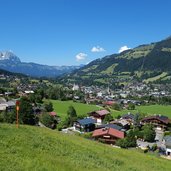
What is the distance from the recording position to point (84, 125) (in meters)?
90.8

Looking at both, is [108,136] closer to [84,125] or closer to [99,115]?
[84,125]

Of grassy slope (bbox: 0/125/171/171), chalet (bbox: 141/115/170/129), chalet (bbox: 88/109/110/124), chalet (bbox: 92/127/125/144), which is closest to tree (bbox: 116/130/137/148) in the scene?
chalet (bbox: 92/127/125/144)

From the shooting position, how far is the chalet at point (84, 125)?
90.6 meters

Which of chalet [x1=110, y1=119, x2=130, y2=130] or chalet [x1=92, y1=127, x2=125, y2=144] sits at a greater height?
chalet [x1=92, y1=127, x2=125, y2=144]

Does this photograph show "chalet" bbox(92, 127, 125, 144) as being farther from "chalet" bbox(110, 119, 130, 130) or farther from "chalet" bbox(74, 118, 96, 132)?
"chalet" bbox(110, 119, 130, 130)

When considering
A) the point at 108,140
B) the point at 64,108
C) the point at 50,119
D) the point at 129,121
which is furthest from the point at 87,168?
the point at 64,108

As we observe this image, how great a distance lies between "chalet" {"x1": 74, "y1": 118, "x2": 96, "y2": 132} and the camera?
90.6 metres

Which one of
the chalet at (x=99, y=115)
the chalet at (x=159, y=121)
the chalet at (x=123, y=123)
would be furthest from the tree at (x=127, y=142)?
the chalet at (x=99, y=115)

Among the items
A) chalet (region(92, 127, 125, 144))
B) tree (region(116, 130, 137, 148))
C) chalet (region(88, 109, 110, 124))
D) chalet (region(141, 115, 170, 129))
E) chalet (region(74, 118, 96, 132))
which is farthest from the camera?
chalet (region(88, 109, 110, 124))

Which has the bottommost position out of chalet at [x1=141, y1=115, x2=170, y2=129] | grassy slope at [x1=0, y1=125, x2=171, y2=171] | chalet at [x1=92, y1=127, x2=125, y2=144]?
chalet at [x1=141, y1=115, x2=170, y2=129]

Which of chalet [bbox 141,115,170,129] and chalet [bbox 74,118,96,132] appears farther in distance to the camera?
chalet [bbox 141,115,170,129]

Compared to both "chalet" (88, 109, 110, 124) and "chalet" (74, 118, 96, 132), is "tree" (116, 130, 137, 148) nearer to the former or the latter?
"chalet" (74, 118, 96, 132)

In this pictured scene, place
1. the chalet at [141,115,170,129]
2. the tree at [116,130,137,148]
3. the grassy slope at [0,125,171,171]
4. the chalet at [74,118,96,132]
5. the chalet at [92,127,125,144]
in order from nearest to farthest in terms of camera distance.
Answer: the grassy slope at [0,125,171,171], the tree at [116,130,137,148], the chalet at [92,127,125,144], the chalet at [74,118,96,132], the chalet at [141,115,170,129]

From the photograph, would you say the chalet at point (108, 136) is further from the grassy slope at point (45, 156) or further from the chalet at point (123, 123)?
the grassy slope at point (45, 156)
